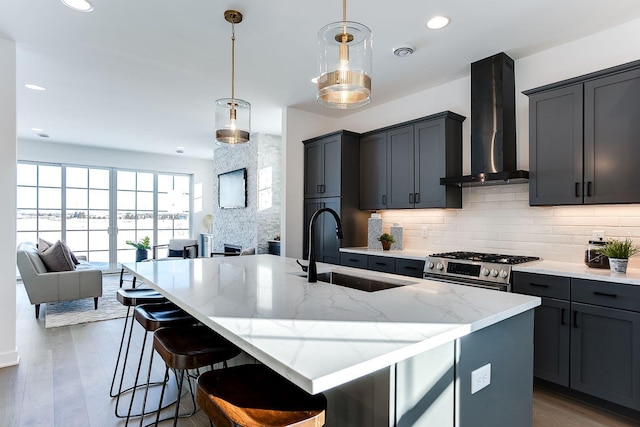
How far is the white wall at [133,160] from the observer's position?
7.26 meters

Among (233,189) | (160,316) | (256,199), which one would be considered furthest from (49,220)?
(160,316)

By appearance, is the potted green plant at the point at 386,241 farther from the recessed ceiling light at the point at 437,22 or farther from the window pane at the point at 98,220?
the window pane at the point at 98,220

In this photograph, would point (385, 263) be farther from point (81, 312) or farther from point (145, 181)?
point (145, 181)

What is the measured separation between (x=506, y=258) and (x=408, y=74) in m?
2.08

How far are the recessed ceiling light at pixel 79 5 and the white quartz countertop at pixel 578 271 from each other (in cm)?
368

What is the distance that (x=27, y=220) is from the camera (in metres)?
7.21

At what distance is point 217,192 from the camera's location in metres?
7.75

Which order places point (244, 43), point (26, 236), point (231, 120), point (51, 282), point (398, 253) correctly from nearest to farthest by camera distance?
point (231, 120), point (244, 43), point (398, 253), point (51, 282), point (26, 236)

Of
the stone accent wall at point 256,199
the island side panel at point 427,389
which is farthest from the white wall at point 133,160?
the island side panel at point 427,389

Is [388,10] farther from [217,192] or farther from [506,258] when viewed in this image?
[217,192]

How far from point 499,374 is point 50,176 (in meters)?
8.83

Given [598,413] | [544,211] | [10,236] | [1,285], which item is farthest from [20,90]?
[598,413]

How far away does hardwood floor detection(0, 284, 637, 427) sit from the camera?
7.52 feet

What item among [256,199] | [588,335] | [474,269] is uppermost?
[256,199]
